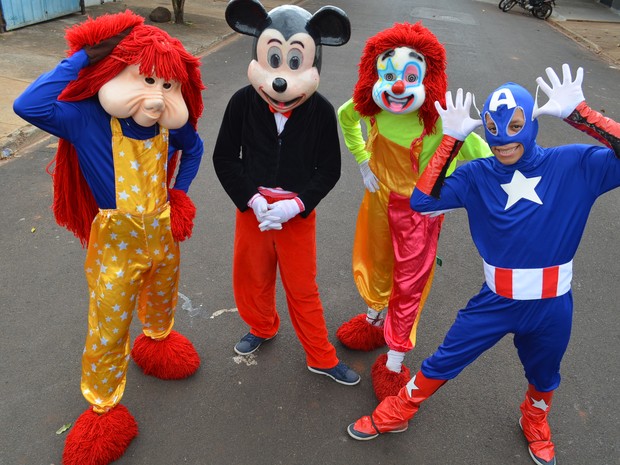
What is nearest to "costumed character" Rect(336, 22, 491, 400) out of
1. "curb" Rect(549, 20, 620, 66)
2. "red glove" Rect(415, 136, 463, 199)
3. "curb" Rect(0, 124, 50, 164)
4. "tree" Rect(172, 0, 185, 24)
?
"red glove" Rect(415, 136, 463, 199)

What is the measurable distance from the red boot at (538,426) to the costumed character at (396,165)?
65 cm

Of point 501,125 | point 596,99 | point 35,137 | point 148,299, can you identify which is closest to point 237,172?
point 148,299

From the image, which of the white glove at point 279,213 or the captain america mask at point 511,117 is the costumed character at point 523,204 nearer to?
the captain america mask at point 511,117

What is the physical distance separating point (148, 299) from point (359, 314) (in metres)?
1.52

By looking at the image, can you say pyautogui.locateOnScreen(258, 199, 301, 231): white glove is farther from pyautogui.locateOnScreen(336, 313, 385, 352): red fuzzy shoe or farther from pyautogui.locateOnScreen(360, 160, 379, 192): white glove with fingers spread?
pyautogui.locateOnScreen(336, 313, 385, 352): red fuzzy shoe

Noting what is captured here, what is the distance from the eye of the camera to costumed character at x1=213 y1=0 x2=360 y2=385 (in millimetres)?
2547

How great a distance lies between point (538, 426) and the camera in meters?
2.91

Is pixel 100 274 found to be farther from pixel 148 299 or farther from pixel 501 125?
pixel 501 125

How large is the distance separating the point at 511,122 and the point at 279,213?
1.10 m

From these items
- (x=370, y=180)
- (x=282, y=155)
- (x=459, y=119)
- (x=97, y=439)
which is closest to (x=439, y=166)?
(x=459, y=119)

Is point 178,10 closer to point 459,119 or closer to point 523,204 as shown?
point 459,119

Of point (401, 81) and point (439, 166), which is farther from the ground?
point (401, 81)

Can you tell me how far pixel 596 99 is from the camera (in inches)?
376

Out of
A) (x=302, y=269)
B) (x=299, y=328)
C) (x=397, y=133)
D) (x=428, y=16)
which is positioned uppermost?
(x=397, y=133)
